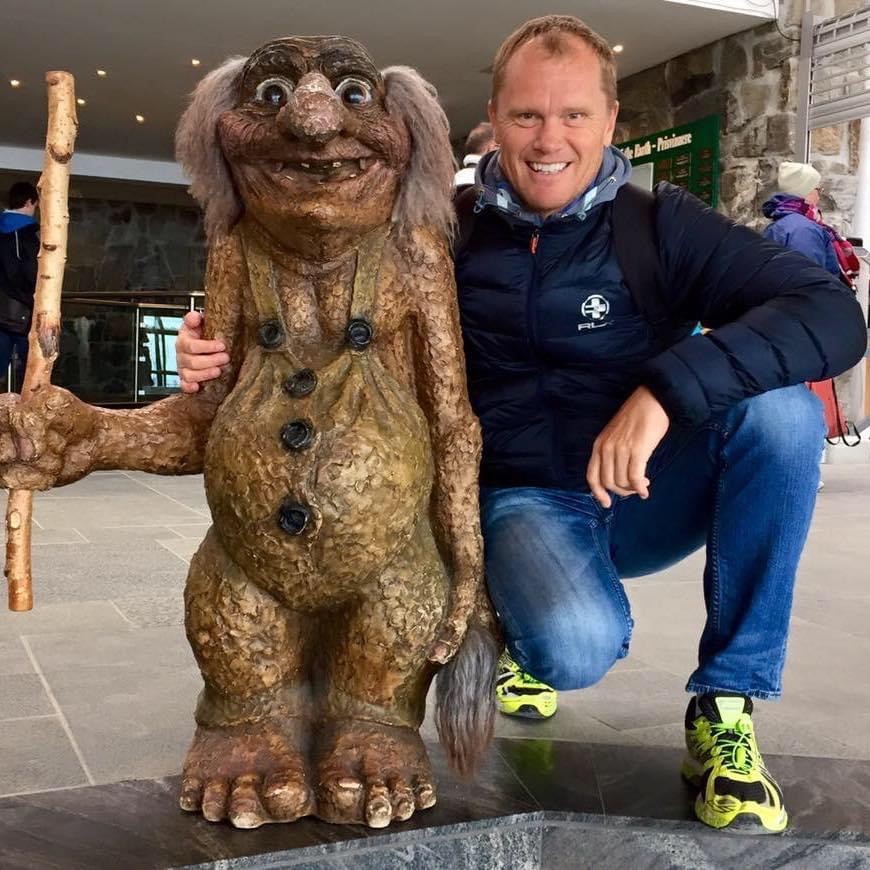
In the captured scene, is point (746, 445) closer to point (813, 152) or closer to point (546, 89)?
point (546, 89)

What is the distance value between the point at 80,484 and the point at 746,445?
497 centimetres

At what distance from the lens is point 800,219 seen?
471 cm

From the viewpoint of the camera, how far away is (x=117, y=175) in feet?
35.6

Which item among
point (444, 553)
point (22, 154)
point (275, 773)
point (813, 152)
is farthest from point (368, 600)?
point (22, 154)

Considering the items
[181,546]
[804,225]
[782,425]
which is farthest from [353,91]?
[804,225]

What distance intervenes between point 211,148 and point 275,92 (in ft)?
0.46

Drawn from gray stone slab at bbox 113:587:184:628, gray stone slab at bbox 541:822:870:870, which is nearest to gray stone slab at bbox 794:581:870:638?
gray stone slab at bbox 541:822:870:870

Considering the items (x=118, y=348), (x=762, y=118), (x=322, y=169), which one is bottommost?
(x=118, y=348)

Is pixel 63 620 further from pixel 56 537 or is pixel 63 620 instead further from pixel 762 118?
pixel 762 118

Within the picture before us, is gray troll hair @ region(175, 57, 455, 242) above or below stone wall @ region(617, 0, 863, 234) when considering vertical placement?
below

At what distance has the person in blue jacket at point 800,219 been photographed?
4645 mm

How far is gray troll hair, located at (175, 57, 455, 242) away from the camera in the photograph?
1556 mm

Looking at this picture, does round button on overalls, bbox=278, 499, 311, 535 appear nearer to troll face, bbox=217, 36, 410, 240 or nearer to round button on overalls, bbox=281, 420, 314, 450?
round button on overalls, bbox=281, 420, 314, 450

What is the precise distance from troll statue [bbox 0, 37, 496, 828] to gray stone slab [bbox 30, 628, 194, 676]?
1.13 m
